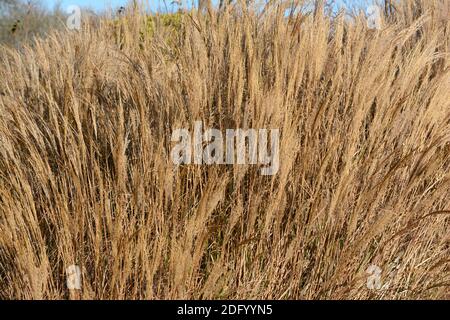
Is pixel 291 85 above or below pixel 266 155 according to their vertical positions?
above

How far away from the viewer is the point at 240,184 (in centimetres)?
305

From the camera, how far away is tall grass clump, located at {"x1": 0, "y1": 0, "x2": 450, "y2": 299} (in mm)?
2773

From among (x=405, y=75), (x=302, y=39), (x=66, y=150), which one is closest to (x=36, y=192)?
(x=66, y=150)

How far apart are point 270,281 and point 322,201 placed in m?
0.46

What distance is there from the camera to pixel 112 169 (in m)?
3.23

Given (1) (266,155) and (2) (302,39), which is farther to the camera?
(2) (302,39)

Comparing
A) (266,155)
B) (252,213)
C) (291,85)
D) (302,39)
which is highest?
(302,39)

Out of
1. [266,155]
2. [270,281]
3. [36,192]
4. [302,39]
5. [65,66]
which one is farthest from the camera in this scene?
[65,66]

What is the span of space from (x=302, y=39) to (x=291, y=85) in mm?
479

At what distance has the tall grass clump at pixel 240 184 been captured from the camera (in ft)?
9.10

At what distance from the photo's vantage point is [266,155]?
3.06m
